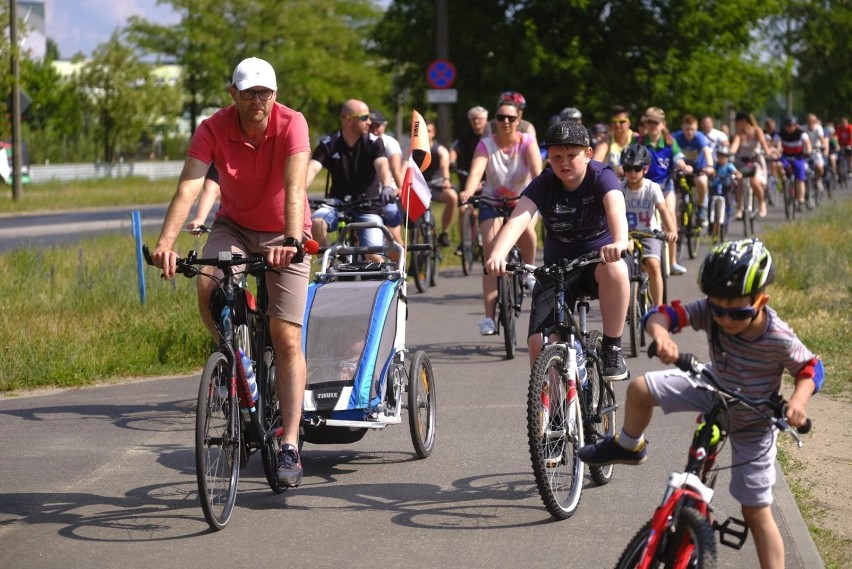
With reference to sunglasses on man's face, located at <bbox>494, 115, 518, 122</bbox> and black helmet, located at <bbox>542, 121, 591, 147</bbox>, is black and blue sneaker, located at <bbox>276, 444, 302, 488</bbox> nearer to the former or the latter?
black helmet, located at <bbox>542, 121, 591, 147</bbox>

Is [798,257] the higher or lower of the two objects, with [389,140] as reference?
lower

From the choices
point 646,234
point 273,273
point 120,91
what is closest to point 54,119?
point 120,91

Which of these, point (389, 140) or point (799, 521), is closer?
point (799, 521)

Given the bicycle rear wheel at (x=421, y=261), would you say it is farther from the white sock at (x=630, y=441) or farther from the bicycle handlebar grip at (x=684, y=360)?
the bicycle handlebar grip at (x=684, y=360)

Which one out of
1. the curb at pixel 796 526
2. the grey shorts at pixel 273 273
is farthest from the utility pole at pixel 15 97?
the curb at pixel 796 526

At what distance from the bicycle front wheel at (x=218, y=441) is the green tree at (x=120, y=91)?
63.1 m

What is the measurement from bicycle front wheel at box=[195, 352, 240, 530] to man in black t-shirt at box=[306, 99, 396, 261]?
217 inches

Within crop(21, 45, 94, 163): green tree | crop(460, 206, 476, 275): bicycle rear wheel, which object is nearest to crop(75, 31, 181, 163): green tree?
crop(21, 45, 94, 163): green tree

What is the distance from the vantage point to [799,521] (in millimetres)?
6387

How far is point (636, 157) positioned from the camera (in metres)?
12.2

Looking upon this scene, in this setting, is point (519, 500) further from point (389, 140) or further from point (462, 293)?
point (462, 293)

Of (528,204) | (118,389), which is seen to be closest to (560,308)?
(528,204)

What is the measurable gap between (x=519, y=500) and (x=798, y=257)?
34.3 ft

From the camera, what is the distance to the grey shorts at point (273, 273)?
6.97 m
